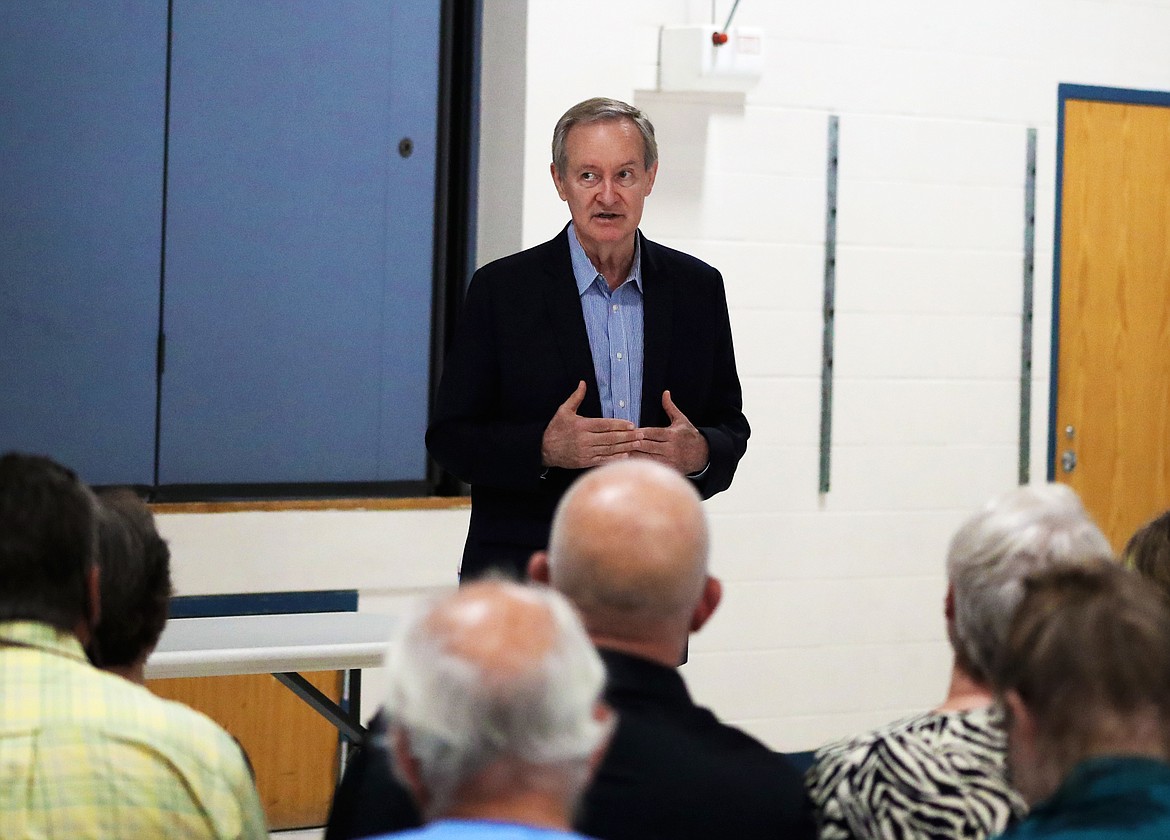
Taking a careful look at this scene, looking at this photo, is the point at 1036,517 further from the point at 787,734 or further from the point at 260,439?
the point at 787,734

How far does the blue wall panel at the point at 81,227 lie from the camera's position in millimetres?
3641

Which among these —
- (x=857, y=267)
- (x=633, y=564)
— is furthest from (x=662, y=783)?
(x=857, y=267)

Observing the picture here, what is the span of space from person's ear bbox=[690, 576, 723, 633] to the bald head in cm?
4

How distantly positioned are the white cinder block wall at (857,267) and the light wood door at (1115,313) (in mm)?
107

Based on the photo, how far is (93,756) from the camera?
142 cm

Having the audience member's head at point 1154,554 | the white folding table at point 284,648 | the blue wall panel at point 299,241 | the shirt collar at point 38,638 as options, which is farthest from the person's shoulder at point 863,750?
the blue wall panel at point 299,241

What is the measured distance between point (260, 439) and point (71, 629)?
2.45 metres

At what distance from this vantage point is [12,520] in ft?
4.79

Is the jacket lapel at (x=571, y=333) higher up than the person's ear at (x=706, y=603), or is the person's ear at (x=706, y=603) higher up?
the jacket lapel at (x=571, y=333)

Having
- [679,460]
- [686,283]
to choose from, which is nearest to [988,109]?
[686,283]

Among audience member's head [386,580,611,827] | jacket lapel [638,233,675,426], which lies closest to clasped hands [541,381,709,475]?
jacket lapel [638,233,675,426]

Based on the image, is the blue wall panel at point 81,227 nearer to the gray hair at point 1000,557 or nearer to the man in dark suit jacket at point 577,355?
the man in dark suit jacket at point 577,355

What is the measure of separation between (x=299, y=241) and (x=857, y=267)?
5.68 ft

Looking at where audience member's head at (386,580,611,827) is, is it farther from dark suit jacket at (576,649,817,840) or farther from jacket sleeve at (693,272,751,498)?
jacket sleeve at (693,272,751,498)
